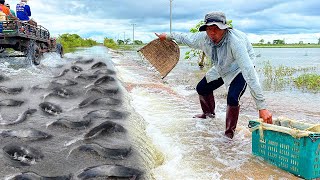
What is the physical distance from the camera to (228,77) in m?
4.91

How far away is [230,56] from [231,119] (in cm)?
89

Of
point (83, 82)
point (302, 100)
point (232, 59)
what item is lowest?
point (302, 100)

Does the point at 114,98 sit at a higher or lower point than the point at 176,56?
lower

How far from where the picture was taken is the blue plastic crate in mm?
3613

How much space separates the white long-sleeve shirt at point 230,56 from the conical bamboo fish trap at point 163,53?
100 cm

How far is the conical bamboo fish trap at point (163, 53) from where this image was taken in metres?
6.56

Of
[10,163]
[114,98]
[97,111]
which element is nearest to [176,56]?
[114,98]

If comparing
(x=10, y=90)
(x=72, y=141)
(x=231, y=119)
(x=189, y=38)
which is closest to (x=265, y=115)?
(x=231, y=119)

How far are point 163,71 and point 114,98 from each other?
99 centimetres

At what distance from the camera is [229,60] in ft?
15.6

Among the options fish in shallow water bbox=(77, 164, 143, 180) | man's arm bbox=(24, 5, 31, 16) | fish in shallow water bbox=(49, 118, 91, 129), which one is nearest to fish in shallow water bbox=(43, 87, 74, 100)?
fish in shallow water bbox=(49, 118, 91, 129)

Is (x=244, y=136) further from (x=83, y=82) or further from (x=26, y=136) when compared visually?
(x=83, y=82)

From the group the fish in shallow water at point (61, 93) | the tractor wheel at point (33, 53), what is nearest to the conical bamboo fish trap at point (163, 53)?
the fish in shallow water at point (61, 93)

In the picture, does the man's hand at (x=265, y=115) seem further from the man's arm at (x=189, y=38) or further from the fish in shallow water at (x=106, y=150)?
the fish in shallow water at (x=106, y=150)
